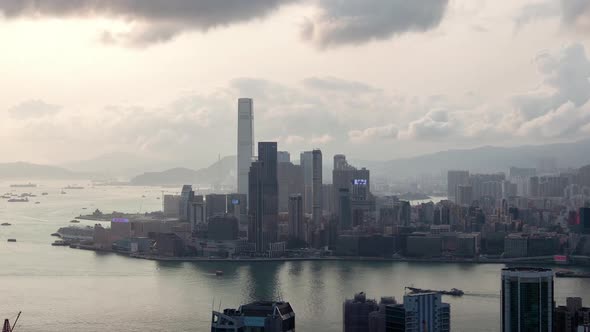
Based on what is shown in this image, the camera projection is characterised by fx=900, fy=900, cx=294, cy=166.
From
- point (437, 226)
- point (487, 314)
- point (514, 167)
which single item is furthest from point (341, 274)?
point (514, 167)

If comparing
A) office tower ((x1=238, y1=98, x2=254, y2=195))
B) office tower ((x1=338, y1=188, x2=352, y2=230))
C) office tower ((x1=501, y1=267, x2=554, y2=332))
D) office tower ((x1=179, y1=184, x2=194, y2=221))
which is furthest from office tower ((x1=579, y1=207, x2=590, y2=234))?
office tower ((x1=238, y1=98, x2=254, y2=195))

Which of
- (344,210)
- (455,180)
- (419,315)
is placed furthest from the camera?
(455,180)

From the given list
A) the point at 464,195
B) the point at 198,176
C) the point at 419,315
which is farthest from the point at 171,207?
the point at 198,176

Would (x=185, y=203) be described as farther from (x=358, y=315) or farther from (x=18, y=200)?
(x=358, y=315)

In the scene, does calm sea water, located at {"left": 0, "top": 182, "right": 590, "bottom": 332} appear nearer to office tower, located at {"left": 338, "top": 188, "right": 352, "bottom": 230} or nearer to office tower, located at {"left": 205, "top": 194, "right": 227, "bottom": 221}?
office tower, located at {"left": 338, "top": 188, "right": 352, "bottom": 230}

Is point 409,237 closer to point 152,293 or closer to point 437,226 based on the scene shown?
point 437,226

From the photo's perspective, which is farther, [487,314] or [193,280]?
[193,280]
